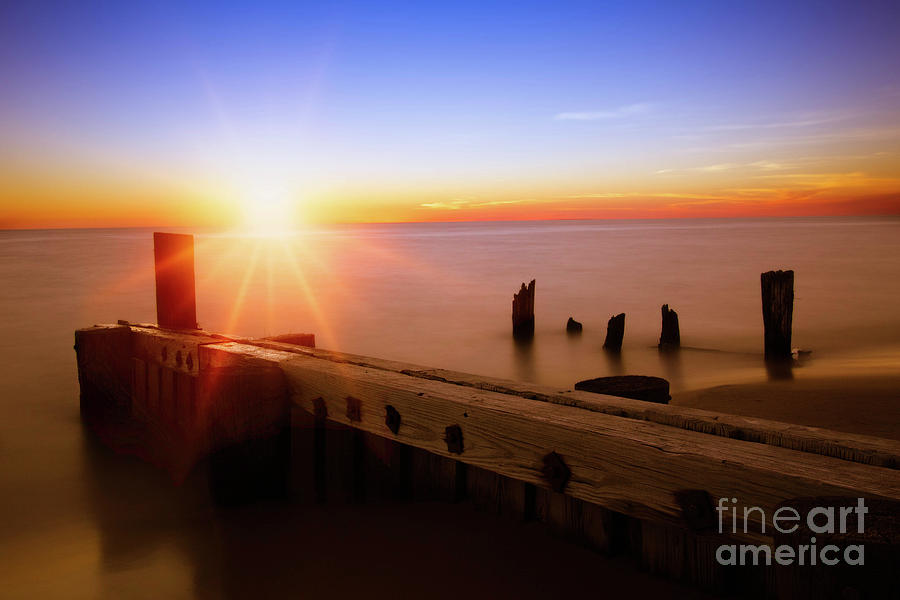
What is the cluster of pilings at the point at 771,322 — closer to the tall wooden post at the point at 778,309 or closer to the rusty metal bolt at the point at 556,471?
the tall wooden post at the point at 778,309

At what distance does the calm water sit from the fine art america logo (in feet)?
4.55

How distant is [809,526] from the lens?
1621 millimetres

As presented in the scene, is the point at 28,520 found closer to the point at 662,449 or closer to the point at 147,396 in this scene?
the point at 147,396

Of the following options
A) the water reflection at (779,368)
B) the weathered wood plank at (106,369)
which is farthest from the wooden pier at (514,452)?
the water reflection at (779,368)

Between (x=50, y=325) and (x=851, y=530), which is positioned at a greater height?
(x=851, y=530)

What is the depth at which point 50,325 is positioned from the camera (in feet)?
48.1

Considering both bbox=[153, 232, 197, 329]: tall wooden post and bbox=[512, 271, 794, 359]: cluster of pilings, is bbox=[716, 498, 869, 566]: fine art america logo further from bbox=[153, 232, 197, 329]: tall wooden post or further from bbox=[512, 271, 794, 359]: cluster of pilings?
bbox=[512, 271, 794, 359]: cluster of pilings

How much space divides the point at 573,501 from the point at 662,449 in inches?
28.9

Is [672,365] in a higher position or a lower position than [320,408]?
lower

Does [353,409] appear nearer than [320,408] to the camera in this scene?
Yes

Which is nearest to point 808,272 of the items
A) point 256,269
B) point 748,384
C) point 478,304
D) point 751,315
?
point 751,315

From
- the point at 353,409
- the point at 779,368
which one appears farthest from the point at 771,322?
the point at 353,409

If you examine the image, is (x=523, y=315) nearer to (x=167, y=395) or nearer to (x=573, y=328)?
(x=573, y=328)

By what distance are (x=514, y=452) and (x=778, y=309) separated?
30.1ft
